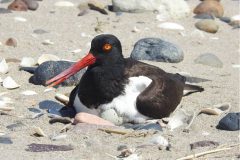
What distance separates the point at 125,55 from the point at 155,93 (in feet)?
7.99

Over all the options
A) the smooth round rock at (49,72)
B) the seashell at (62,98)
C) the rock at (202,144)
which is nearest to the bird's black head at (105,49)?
the seashell at (62,98)

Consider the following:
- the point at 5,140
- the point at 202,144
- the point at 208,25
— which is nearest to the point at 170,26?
the point at 208,25

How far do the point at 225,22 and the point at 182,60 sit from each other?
6.75 ft

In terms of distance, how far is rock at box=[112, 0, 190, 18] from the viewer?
Result: 1043cm

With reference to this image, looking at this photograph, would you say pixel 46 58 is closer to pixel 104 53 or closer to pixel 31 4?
pixel 104 53

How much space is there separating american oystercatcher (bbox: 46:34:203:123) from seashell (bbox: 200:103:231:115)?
0.33 m

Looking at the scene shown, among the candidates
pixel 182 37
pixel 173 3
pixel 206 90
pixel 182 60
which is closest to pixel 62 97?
pixel 206 90

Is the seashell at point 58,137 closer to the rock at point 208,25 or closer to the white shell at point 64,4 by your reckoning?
the rock at point 208,25

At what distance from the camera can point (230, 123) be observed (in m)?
6.26

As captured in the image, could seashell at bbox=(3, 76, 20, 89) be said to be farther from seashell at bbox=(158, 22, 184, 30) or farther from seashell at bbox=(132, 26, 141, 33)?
seashell at bbox=(158, 22, 184, 30)

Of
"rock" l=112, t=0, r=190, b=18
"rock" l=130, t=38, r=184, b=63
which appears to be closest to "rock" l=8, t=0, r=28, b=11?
"rock" l=112, t=0, r=190, b=18

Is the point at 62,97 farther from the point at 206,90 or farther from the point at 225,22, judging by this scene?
the point at 225,22

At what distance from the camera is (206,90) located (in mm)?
7555

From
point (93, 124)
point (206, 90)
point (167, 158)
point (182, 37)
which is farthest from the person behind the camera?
point (182, 37)
